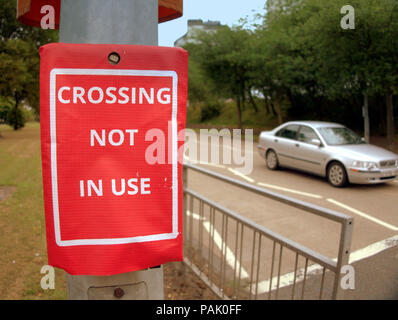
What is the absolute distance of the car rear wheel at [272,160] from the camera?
32.3 feet

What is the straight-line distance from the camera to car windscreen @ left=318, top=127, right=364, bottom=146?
8.01 metres

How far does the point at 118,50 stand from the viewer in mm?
971

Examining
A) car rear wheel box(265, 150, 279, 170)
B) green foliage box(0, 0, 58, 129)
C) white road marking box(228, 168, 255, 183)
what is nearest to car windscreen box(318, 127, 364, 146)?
car rear wheel box(265, 150, 279, 170)

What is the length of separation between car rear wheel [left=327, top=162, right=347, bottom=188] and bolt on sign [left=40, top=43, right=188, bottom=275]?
6675mm

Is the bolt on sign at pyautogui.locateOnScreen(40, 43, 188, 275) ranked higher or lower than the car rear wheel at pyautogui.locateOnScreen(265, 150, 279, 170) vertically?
higher

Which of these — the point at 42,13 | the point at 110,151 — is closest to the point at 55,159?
the point at 110,151

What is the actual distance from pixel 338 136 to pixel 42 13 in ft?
27.1

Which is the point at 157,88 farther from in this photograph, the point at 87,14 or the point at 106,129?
the point at 87,14

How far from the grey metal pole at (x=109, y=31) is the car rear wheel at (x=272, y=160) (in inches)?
357

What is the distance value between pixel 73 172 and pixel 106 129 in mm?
163

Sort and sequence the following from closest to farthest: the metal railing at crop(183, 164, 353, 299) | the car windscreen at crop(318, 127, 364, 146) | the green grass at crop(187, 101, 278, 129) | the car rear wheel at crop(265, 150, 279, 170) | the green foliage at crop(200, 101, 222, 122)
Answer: the metal railing at crop(183, 164, 353, 299)
the car windscreen at crop(318, 127, 364, 146)
the car rear wheel at crop(265, 150, 279, 170)
the green grass at crop(187, 101, 278, 129)
the green foliage at crop(200, 101, 222, 122)

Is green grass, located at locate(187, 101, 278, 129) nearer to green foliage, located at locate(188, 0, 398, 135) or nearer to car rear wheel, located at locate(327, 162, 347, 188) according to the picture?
green foliage, located at locate(188, 0, 398, 135)
